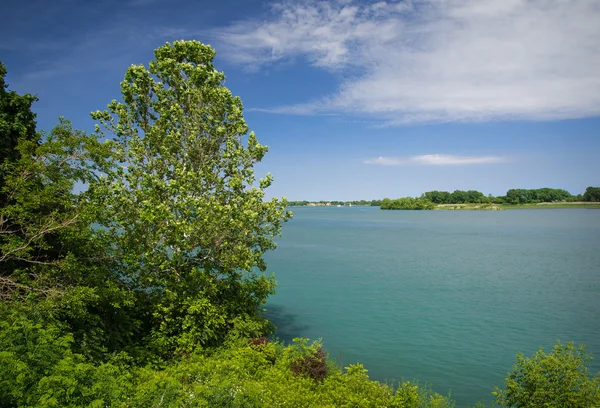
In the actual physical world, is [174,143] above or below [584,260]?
above

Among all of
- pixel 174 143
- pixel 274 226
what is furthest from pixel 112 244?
pixel 274 226

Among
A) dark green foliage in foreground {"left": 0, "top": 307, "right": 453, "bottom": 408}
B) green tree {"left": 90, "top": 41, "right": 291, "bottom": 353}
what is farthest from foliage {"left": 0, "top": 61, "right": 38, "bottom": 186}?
dark green foliage in foreground {"left": 0, "top": 307, "right": 453, "bottom": 408}

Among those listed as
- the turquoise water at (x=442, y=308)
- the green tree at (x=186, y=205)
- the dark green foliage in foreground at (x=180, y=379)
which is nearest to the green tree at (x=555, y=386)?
the dark green foliage in foreground at (x=180, y=379)

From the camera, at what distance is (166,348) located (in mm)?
16828

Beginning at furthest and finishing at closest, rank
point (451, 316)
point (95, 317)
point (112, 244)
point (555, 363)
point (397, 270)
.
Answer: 1. point (397, 270)
2. point (451, 316)
3. point (112, 244)
4. point (95, 317)
5. point (555, 363)

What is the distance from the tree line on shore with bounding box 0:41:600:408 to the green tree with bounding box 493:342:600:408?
0.05m

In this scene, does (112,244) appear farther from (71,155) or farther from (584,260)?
(584,260)

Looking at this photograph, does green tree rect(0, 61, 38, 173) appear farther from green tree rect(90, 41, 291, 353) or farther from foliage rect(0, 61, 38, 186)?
green tree rect(90, 41, 291, 353)

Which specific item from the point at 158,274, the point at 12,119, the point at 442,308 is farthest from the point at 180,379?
the point at 442,308

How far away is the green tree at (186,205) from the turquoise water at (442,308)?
29.5 ft

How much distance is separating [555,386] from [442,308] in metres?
20.8

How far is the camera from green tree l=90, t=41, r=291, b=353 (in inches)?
688

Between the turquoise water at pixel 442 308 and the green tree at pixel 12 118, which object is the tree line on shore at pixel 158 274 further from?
the turquoise water at pixel 442 308

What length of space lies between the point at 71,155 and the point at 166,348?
9076 mm
